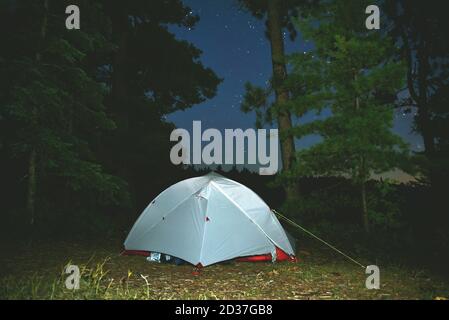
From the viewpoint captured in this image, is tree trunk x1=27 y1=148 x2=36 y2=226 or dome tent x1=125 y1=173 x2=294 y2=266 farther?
tree trunk x1=27 y1=148 x2=36 y2=226

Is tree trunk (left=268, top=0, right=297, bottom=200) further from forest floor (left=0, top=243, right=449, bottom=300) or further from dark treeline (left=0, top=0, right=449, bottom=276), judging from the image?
forest floor (left=0, top=243, right=449, bottom=300)

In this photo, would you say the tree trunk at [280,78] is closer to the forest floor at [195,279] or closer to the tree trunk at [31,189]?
the forest floor at [195,279]

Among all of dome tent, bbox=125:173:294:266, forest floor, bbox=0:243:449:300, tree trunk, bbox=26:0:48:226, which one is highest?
tree trunk, bbox=26:0:48:226

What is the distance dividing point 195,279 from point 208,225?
4.59 feet

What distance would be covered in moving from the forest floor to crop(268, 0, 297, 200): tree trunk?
4583 mm

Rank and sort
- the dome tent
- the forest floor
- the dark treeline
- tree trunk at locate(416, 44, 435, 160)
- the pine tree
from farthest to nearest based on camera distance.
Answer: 1. tree trunk at locate(416, 44, 435, 160)
2. the pine tree
3. the dark treeline
4. the dome tent
5. the forest floor

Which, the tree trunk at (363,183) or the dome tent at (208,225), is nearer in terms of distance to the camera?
the dome tent at (208,225)

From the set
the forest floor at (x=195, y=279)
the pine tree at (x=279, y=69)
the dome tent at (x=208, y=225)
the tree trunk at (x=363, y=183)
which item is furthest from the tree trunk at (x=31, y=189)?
the tree trunk at (x=363, y=183)

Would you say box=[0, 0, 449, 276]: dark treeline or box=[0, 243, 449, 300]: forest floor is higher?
box=[0, 0, 449, 276]: dark treeline

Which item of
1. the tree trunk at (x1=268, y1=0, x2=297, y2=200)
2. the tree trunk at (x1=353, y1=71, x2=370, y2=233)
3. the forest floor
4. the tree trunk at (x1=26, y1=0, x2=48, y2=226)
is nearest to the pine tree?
the tree trunk at (x1=268, y1=0, x2=297, y2=200)

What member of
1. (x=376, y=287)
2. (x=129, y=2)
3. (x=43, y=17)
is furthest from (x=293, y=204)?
(x=129, y=2)

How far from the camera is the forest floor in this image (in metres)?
6.58

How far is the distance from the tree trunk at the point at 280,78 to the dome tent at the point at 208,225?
4.05 meters

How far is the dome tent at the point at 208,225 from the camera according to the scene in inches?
356
